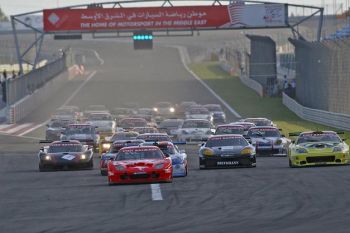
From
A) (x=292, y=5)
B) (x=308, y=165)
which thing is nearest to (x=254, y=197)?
(x=308, y=165)

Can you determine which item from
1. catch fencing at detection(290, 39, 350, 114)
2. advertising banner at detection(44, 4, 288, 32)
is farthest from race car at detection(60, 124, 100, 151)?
advertising banner at detection(44, 4, 288, 32)

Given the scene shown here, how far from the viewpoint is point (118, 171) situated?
89.2ft

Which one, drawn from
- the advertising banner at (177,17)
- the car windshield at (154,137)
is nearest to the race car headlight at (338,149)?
the car windshield at (154,137)

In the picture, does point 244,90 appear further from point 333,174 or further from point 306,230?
point 306,230

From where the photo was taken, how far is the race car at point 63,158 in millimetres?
34656

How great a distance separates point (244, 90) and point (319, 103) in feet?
116

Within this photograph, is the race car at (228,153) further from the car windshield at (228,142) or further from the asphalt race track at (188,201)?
the asphalt race track at (188,201)

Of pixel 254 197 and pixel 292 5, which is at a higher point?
pixel 292 5

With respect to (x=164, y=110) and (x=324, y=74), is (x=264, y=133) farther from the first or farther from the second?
(x=164, y=110)

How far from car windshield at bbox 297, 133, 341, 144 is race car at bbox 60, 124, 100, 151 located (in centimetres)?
1355

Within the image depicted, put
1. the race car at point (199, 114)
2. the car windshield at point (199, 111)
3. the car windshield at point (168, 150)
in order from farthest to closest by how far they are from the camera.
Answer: the car windshield at point (199, 111) < the race car at point (199, 114) < the car windshield at point (168, 150)

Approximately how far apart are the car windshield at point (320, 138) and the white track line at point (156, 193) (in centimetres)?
715

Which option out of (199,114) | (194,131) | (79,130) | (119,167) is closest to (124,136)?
(79,130)

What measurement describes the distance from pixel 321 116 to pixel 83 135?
1712 cm
